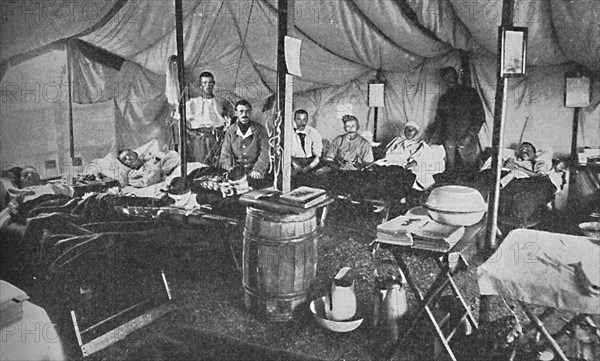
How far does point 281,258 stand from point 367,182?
563 millimetres

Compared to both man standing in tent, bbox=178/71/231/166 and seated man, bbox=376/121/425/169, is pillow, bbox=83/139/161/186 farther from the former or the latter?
seated man, bbox=376/121/425/169

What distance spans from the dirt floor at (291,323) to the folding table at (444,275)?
41mm

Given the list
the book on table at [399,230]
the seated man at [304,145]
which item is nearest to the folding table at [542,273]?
the book on table at [399,230]

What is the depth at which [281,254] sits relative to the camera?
2.95 m

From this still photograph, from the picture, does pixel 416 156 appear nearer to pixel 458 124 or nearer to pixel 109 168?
pixel 458 124

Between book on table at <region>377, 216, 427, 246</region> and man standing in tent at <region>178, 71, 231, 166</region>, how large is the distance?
3.27 feet

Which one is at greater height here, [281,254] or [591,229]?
[591,229]

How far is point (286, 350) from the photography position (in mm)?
2895

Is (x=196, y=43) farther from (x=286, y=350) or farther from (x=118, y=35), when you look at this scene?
(x=286, y=350)

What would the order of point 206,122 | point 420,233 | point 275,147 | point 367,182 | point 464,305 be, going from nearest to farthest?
1. point 420,233
2. point 464,305
3. point 367,182
4. point 275,147
5. point 206,122

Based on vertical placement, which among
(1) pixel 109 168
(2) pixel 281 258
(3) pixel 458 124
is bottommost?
(2) pixel 281 258

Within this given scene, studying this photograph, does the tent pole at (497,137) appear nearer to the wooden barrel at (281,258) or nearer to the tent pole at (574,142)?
the tent pole at (574,142)

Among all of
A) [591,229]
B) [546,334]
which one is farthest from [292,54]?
[546,334]

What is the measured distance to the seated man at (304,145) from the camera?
117 inches
